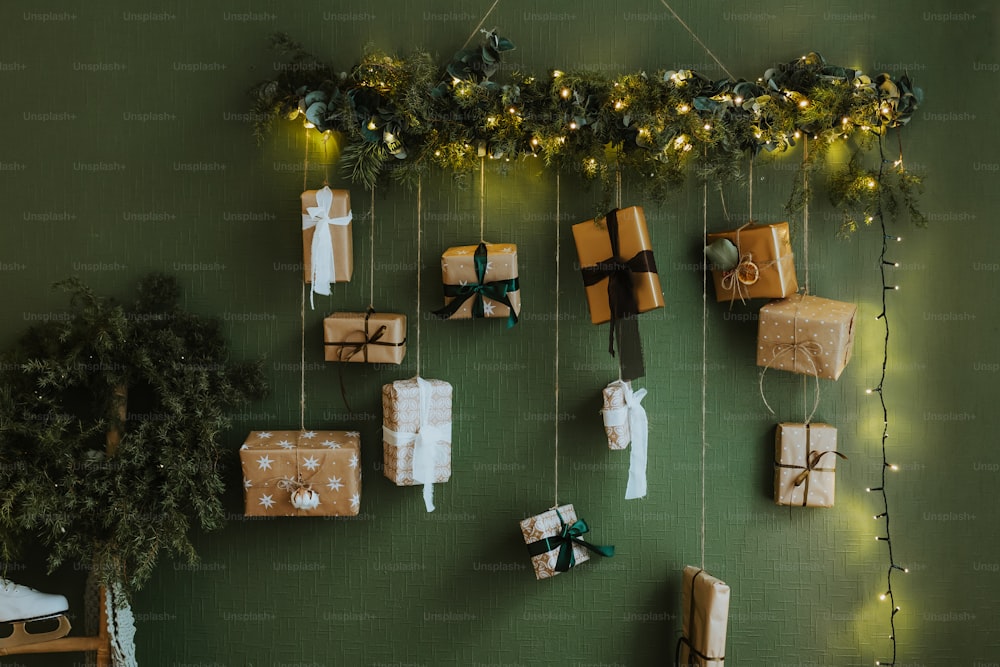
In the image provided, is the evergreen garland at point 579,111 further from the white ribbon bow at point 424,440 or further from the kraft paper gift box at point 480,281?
the white ribbon bow at point 424,440

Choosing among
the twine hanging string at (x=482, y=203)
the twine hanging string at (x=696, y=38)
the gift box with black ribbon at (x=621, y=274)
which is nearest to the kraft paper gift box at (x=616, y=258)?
the gift box with black ribbon at (x=621, y=274)

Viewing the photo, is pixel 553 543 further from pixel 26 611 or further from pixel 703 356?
pixel 26 611

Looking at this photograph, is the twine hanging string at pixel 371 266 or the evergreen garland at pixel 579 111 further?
the twine hanging string at pixel 371 266

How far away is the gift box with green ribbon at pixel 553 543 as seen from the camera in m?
2.40

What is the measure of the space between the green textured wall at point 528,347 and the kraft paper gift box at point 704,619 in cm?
13

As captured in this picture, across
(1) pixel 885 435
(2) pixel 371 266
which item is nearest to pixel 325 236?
(2) pixel 371 266

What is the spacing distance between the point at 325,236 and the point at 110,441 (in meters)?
0.96

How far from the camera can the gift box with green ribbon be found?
2.40 metres

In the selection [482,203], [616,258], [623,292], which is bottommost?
[623,292]

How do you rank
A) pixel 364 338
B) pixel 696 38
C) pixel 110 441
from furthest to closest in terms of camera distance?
1. pixel 696 38
2. pixel 364 338
3. pixel 110 441

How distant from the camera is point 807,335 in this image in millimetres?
2316

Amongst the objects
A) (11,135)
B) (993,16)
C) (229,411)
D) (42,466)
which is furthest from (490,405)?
(993,16)

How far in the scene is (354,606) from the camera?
8.45ft

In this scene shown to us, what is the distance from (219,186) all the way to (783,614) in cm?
256
